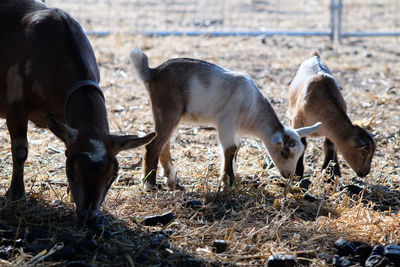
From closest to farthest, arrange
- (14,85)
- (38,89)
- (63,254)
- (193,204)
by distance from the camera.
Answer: (63,254)
(38,89)
(14,85)
(193,204)

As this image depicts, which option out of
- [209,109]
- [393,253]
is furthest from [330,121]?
[393,253]

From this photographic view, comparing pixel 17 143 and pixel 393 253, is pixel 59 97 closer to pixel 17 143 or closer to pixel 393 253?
pixel 17 143

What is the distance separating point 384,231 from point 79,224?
2.68 m

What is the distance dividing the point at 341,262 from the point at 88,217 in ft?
Answer: 6.55

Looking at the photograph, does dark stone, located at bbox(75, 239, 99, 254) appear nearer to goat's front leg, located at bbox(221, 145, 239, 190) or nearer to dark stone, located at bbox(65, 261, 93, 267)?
dark stone, located at bbox(65, 261, 93, 267)

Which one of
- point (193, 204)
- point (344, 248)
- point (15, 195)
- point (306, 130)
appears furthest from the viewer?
point (306, 130)

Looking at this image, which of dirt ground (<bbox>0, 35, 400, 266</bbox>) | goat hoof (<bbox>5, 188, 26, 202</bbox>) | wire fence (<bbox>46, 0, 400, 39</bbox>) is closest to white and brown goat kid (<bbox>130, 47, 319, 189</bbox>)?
dirt ground (<bbox>0, 35, 400, 266</bbox>)

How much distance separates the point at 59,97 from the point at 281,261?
7.59 ft

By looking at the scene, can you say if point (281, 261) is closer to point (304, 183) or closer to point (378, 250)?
point (378, 250)

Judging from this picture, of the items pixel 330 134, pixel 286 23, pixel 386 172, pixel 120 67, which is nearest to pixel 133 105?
pixel 120 67

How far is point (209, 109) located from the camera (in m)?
6.30

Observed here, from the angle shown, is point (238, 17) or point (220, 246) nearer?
point (220, 246)

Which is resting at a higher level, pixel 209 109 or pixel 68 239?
pixel 209 109

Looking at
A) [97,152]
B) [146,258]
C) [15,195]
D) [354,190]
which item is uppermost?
[97,152]
